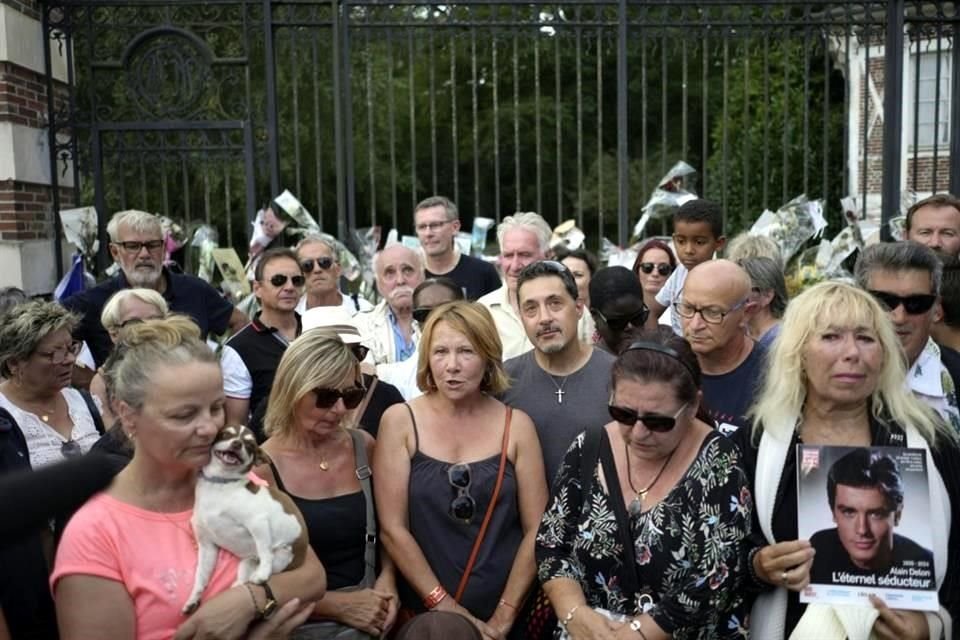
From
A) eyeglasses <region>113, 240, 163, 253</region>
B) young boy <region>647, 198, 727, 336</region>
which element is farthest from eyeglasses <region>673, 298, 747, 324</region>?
eyeglasses <region>113, 240, 163, 253</region>

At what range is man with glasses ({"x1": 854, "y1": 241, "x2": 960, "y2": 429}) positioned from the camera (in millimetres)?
3578

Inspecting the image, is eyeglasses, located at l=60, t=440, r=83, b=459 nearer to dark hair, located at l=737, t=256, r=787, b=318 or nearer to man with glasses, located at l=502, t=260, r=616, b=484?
man with glasses, located at l=502, t=260, r=616, b=484

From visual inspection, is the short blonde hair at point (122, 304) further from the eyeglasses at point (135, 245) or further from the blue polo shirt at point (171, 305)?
the eyeglasses at point (135, 245)

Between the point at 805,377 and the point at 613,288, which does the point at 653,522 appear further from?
the point at 613,288

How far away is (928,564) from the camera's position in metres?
2.89

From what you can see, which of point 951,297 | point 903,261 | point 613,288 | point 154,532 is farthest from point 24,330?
point 951,297

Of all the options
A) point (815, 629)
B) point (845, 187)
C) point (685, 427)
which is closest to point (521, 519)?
point (685, 427)

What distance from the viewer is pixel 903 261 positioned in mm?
3662

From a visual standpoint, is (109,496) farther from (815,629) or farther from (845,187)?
(845,187)

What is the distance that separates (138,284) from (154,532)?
3500 mm

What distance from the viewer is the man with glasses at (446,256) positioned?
6.50 m

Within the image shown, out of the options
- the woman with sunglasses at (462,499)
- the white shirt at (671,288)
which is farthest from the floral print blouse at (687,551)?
the white shirt at (671,288)

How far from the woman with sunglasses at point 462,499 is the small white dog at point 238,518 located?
0.85m

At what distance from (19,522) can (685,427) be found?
97.5 inches
